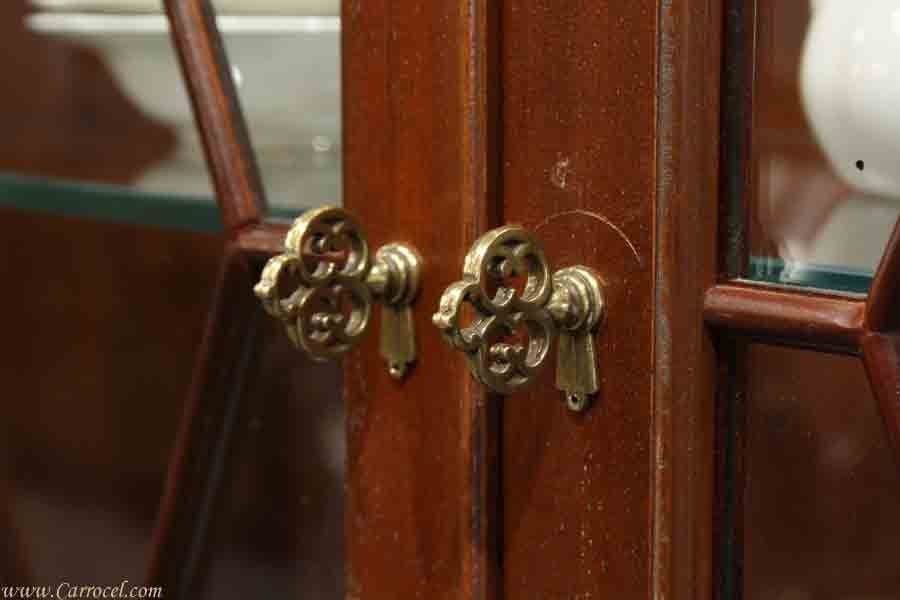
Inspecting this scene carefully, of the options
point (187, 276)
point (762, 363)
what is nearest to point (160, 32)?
point (187, 276)

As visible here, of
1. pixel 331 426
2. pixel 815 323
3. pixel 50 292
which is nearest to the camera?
pixel 815 323

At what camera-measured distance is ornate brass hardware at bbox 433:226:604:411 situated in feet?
1.07

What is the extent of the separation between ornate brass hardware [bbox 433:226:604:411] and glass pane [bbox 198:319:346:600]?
132mm

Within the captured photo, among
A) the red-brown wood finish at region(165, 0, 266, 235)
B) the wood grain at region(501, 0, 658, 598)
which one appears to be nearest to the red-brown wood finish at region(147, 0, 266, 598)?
the red-brown wood finish at region(165, 0, 266, 235)

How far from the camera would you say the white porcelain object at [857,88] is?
0.31 meters

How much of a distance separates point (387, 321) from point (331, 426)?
0.09 metres

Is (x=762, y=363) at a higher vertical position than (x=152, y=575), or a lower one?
higher

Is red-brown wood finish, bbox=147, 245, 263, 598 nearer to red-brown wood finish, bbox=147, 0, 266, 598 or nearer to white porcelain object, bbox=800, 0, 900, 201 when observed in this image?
red-brown wood finish, bbox=147, 0, 266, 598

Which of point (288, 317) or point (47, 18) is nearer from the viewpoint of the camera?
point (288, 317)

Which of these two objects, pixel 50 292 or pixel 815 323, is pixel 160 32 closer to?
pixel 50 292

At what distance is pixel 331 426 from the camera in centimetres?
46

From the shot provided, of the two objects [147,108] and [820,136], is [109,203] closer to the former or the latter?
[147,108]

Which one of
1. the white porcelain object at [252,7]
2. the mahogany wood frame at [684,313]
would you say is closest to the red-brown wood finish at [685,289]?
the mahogany wood frame at [684,313]

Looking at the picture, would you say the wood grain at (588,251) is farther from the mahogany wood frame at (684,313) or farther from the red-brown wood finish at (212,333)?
the red-brown wood finish at (212,333)
